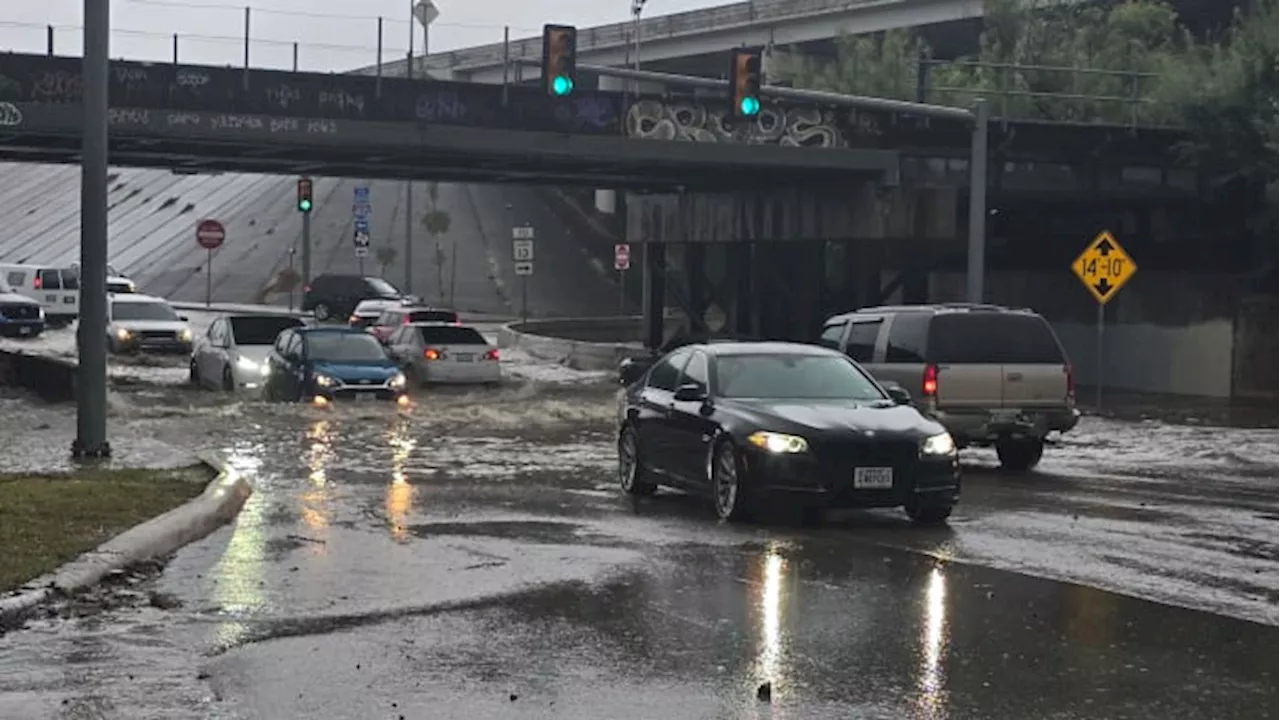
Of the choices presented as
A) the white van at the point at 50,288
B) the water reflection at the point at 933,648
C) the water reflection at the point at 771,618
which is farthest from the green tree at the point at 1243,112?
the white van at the point at 50,288

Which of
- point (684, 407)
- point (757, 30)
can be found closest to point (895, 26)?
point (757, 30)

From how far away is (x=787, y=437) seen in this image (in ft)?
46.4

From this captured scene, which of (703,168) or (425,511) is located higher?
(703,168)

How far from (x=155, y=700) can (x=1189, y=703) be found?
4.51 metres

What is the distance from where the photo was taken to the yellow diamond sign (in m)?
30.8

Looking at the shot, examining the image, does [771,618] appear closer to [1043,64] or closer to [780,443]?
[780,443]

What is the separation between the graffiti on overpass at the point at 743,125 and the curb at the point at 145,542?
25093 mm

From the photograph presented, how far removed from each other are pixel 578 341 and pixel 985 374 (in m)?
33.9

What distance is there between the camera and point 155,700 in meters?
7.84

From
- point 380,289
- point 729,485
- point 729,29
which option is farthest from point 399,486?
point 729,29

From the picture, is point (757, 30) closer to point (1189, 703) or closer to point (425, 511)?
point (425, 511)

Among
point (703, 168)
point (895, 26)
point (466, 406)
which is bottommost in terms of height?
point (466, 406)

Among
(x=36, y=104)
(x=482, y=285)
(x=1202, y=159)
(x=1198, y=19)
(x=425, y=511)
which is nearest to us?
(x=425, y=511)

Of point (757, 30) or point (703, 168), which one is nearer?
point (703, 168)
